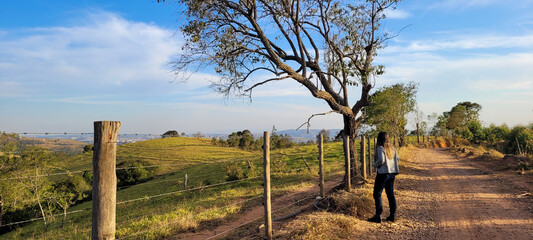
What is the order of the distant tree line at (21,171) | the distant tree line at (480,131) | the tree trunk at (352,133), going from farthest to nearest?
the distant tree line at (480,131), the distant tree line at (21,171), the tree trunk at (352,133)

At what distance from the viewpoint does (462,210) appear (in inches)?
339

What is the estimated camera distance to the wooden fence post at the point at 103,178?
3850 millimetres

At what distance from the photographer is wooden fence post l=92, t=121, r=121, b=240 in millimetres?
3850

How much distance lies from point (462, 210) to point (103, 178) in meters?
9.04

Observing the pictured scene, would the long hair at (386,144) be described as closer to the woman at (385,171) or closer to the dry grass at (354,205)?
the woman at (385,171)

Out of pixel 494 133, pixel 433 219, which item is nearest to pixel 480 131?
pixel 494 133

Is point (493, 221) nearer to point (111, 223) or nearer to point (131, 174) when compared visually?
point (111, 223)

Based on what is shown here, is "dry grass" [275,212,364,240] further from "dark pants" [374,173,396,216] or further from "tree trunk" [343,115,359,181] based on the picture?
"tree trunk" [343,115,359,181]

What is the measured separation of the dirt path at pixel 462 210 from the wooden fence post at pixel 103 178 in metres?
5.49

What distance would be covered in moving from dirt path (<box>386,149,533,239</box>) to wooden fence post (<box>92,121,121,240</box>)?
5.49 meters

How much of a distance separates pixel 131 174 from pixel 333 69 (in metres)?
26.0

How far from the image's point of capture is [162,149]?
168 ft

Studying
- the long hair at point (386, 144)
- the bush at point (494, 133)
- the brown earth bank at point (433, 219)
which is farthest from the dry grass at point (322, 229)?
the bush at point (494, 133)

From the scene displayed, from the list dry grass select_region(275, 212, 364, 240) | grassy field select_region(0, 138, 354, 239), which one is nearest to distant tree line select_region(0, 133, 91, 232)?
grassy field select_region(0, 138, 354, 239)
